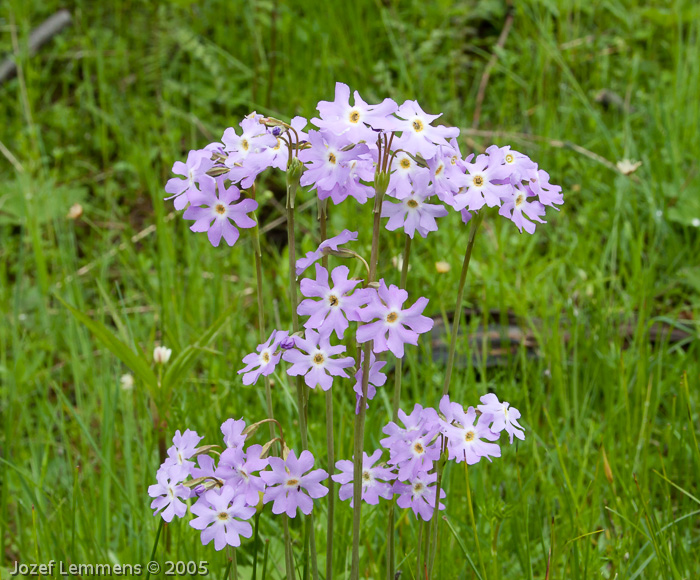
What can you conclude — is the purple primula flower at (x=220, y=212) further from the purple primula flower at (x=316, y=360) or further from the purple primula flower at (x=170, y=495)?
the purple primula flower at (x=170, y=495)

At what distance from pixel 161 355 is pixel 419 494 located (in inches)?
37.2

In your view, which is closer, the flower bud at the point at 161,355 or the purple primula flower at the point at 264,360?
the purple primula flower at the point at 264,360

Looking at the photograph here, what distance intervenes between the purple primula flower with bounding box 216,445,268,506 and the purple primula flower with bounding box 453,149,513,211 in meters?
0.43

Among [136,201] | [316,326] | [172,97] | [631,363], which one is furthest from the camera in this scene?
[172,97]

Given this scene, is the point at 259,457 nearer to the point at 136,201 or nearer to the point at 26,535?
the point at 26,535

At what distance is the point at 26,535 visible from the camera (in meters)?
1.75

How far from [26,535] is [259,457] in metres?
1.14

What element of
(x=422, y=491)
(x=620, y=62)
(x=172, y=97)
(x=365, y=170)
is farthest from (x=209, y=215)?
(x=620, y=62)

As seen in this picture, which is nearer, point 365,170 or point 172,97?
point 365,170

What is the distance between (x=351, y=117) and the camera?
935 millimetres

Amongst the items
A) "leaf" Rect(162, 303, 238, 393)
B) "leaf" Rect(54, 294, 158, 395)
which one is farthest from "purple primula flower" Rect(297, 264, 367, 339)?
"leaf" Rect(54, 294, 158, 395)

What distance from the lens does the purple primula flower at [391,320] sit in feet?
2.92

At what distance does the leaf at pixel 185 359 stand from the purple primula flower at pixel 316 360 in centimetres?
65

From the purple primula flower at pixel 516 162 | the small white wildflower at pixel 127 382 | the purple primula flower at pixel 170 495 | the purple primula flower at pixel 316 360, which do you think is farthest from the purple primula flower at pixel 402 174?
the small white wildflower at pixel 127 382
